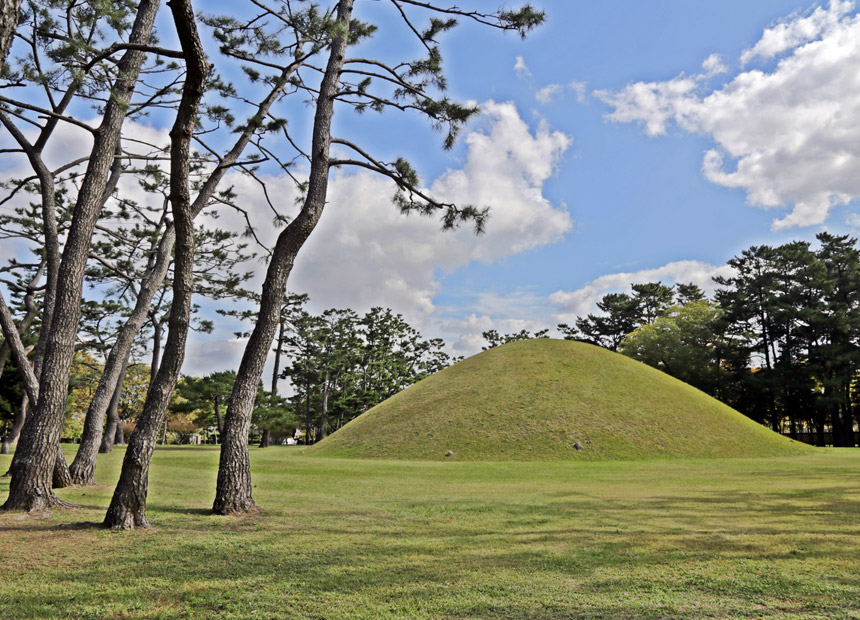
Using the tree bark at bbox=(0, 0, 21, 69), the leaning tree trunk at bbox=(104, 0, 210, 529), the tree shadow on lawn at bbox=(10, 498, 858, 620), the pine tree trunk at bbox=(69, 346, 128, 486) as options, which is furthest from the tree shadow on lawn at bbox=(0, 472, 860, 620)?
the pine tree trunk at bbox=(69, 346, 128, 486)

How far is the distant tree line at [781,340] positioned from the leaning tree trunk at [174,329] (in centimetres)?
5115

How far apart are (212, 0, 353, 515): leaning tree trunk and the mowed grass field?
54 cm

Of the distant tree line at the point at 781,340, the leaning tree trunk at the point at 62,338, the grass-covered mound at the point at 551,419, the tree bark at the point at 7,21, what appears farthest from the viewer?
the distant tree line at the point at 781,340

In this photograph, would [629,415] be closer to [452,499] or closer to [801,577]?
[452,499]

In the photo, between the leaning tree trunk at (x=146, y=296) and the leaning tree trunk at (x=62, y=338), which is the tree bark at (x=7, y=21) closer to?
the leaning tree trunk at (x=62, y=338)

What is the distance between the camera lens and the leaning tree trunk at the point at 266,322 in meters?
8.45

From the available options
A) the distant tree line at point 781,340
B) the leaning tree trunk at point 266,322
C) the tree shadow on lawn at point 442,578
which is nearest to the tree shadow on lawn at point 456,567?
the tree shadow on lawn at point 442,578

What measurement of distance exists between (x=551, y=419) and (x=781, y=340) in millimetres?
35055

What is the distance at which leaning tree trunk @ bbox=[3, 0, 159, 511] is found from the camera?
807 cm

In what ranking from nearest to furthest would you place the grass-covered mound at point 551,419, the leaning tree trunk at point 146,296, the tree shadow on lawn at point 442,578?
the tree shadow on lawn at point 442,578, the leaning tree trunk at point 146,296, the grass-covered mound at point 551,419

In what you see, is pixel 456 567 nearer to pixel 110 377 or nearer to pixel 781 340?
pixel 110 377

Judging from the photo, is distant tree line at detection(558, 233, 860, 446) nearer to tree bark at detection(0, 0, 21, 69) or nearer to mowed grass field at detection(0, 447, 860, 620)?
mowed grass field at detection(0, 447, 860, 620)

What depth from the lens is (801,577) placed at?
511cm

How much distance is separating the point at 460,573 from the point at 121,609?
9.27 feet
